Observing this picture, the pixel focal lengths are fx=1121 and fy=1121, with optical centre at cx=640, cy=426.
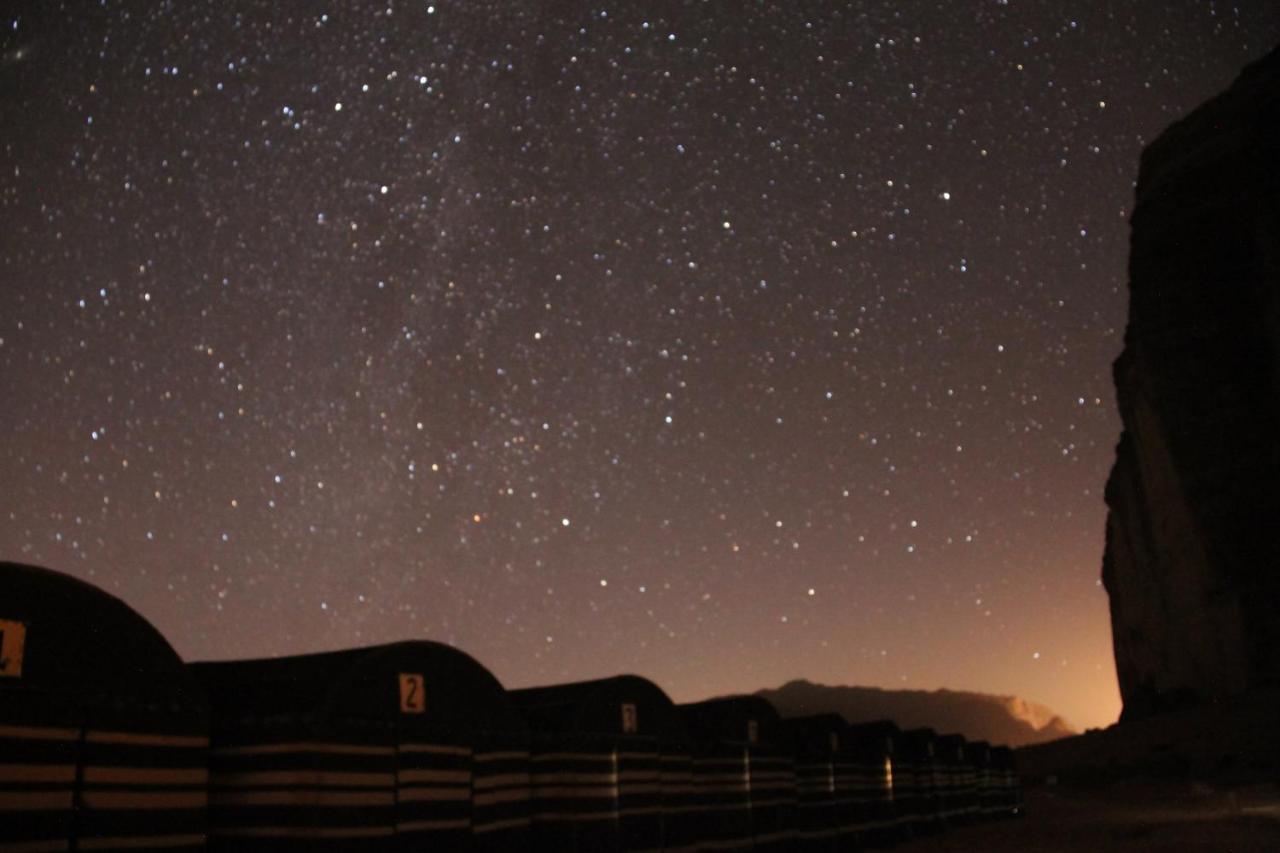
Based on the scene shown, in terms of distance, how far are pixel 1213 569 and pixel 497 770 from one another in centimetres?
5873

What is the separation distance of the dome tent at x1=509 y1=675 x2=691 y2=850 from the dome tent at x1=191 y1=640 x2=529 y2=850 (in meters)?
1.57

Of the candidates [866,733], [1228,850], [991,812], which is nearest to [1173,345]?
[991,812]

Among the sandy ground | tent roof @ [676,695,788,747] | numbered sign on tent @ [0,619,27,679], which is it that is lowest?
the sandy ground

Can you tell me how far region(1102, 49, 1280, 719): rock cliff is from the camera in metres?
63.4

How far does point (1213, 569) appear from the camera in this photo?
64750 mm

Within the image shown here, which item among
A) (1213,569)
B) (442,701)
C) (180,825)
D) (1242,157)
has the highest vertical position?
(1242,157)

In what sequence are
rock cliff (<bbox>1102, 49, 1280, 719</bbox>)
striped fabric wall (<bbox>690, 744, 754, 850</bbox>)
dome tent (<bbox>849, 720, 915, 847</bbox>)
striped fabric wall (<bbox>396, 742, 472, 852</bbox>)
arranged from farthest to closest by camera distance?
rock cliff (<bbox>1102, 49, 1280, 719</bbox>), dome tent (<bbox>849, 720, 915, 847</bbox>), striped fabric wall (<bbox>690, 744, 754, 850</bbox>), striped fabric wall (<bbox>396, 742, 472, 852</bbox>)

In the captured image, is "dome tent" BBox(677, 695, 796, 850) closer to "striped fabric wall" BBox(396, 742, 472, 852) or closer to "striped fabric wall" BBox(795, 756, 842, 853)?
"striped fabric wall" BBox(795, 756, 842, 853)

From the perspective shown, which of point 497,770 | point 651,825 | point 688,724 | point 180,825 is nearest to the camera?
point 180,825

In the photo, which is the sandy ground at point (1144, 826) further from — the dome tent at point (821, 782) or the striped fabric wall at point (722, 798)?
the striped fabric wall at point (722, 798)

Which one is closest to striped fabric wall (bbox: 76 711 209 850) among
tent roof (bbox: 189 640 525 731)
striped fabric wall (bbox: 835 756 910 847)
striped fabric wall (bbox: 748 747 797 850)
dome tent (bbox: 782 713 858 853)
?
tent roof (bbox: 189 640 525 731)

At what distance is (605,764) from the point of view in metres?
20.6

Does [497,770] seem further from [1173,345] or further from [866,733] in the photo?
[1173,345]

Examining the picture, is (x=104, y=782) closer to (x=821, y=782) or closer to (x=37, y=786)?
(x=37, y=786)
